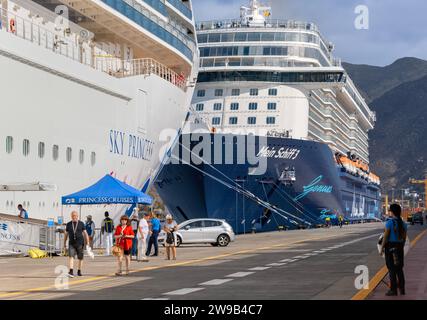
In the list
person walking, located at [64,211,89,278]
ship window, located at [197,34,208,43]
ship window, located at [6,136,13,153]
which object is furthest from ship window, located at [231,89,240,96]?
person walking, located at [64,211,89,278]

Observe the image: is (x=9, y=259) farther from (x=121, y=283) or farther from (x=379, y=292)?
(x=379, y=292)

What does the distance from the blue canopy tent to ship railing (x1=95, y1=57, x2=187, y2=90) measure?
494 centimetres

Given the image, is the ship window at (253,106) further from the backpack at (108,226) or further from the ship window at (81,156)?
the backpack at (108,226)

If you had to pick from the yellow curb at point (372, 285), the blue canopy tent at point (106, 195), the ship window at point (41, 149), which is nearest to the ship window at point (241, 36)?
the blue canopy tent at point (106, 195)

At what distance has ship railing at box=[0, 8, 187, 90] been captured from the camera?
2583 centimetres

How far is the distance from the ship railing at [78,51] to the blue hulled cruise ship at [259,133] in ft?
41.9

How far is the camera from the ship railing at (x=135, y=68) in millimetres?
32750

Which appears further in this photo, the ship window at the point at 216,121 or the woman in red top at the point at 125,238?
the ship window at the point at 216,121

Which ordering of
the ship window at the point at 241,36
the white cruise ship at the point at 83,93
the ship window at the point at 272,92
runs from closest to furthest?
the white cruise ship at the point at 83,93 < the ship window at the point at 272,92 < the ship window at the point at 241,36

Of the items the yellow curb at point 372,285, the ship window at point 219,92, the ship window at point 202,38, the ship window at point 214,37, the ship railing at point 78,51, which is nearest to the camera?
the yellow curb at point 372,285

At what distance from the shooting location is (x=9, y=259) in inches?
1026

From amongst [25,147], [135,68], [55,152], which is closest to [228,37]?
[135,68]

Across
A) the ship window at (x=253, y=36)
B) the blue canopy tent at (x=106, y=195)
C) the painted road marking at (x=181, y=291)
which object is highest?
the ship window at (x=253, y=36)
